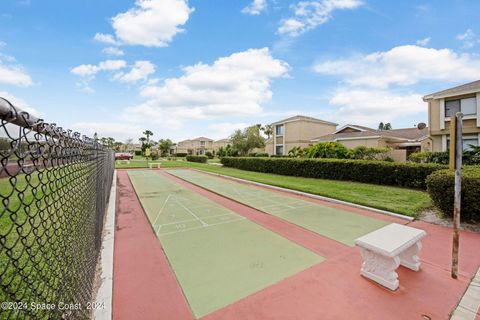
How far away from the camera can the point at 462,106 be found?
Result: 52.5 ft

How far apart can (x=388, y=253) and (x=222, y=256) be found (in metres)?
2.71

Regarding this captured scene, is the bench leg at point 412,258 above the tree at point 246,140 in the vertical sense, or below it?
below

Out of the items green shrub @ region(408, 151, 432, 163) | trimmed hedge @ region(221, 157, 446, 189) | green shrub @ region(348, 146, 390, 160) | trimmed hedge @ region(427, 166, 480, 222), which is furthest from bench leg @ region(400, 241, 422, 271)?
green shrub @ region(408, 151, 432, 163)

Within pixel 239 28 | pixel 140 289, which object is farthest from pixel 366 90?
pixel 140 289

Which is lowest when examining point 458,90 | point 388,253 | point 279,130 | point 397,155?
point 388,253

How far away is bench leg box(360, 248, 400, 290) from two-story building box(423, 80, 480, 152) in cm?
1807

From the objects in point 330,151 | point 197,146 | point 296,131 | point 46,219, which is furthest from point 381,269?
point 197,146

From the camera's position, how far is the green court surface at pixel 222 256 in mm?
3109

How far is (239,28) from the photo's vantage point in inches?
571

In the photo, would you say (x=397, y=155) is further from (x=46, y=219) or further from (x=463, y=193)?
(x=46, y=219)

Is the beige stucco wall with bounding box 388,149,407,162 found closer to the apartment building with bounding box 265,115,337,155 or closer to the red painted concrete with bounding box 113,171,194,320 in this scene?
the apartment building with bounding box 265,115,337,155

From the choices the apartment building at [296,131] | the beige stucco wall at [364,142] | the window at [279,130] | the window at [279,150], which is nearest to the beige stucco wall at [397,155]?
the beige stucco wall at [364,142]

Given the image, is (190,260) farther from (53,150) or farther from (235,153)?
(235,153)

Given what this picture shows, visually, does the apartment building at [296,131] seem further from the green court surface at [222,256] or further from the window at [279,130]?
the green court surface at [222,256]
